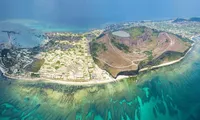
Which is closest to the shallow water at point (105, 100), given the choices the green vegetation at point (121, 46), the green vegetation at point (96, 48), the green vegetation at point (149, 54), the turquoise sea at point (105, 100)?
the turquoise sea at point (105, 100)

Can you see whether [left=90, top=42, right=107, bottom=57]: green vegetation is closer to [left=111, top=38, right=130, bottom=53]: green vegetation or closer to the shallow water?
[left=111, top=38, right=130, bottom=53]: green vegetation

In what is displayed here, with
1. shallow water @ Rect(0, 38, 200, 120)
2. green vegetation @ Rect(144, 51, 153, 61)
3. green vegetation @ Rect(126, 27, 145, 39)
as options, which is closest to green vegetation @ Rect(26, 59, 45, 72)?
shallow water @ Rect(0, 38, 200, 120)

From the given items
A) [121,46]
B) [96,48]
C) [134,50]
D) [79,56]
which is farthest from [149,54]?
[79,56]

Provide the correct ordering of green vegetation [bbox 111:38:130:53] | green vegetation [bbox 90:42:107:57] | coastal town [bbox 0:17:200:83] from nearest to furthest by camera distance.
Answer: coastal town [bbox 0:17:200:83] → green vegetation [bbox 90:42:107:57] → green vegetation [bbox 111:38:130:53]

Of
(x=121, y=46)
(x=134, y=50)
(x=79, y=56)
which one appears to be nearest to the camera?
(x=79, y=56)

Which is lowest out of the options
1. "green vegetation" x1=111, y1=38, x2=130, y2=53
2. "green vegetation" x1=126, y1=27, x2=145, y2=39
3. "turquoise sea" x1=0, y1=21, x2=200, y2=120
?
"turquoise sea" x1=0, y1=21, x2=200, y2=120

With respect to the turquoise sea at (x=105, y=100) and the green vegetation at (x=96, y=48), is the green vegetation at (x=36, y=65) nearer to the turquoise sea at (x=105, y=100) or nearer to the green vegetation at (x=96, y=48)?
the turquoise sea at (x=105, y=100)

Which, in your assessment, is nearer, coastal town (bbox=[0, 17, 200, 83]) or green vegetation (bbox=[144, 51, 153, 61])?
coastal town (bbox=[0, 17, 200, 83])

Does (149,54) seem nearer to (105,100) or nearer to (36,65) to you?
(105,100)
